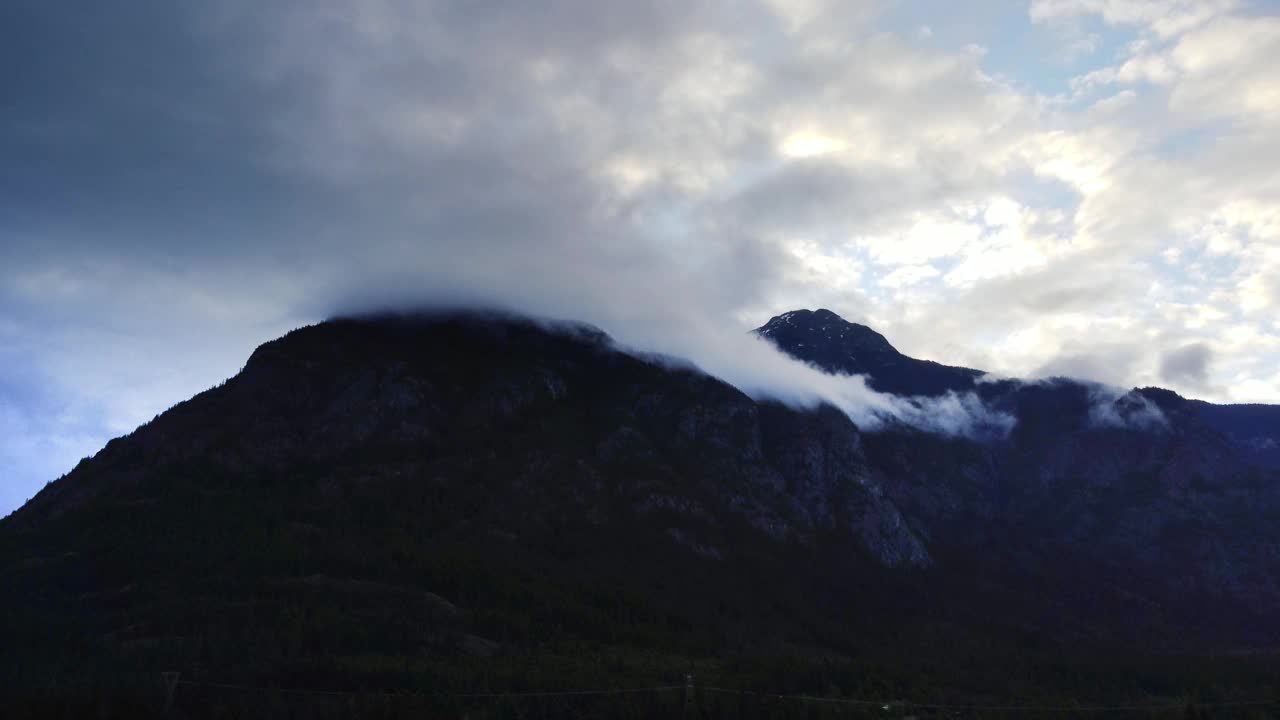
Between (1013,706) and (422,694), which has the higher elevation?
(422,694)

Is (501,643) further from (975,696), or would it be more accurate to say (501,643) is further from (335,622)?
(975,696)

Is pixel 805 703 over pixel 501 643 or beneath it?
beneath

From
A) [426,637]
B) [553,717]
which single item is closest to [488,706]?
[553,717]

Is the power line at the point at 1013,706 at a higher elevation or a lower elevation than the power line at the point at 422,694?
lower

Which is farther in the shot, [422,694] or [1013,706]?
[1013,706]

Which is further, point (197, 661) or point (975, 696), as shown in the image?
point (975, 696)

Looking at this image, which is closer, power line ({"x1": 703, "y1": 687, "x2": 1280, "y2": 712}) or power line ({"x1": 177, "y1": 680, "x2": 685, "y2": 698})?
power line ({"x1": 177, "y1": 680, "x2": 685, "y2": 698})

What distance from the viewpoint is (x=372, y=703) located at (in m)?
141

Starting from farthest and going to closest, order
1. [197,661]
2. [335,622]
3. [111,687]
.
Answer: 1. [335,622]
2. [197,661]
3. [111,687]

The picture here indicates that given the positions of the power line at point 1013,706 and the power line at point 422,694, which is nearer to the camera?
the power line at point 422,694

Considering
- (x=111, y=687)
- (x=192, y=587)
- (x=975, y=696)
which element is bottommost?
(x=975, y=696)

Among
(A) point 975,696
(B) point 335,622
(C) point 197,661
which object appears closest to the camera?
(C) point 197,661

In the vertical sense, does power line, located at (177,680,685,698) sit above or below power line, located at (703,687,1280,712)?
above

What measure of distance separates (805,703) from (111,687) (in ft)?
330
